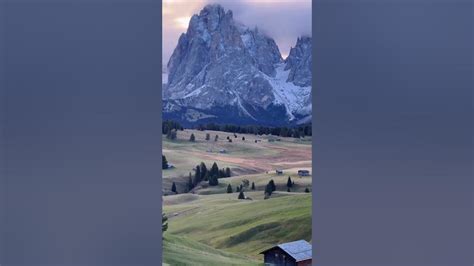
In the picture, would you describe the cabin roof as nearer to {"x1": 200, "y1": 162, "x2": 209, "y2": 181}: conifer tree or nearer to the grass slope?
the grass slope

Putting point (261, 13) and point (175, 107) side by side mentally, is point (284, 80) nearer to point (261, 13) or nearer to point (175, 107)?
point (261, 13)

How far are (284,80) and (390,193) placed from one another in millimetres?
1503

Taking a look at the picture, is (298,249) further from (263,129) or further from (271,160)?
(263,129)

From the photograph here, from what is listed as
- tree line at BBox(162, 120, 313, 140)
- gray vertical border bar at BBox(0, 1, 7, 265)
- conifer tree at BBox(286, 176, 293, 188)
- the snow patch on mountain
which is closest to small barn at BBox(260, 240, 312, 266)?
conifer tree at BBox(286, 176, 293, 188)

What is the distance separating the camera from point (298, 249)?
351 centimetres

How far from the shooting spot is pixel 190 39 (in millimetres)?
3533

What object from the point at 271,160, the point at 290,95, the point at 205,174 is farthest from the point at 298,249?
the point at 290,95

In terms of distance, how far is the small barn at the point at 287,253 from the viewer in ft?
11.4

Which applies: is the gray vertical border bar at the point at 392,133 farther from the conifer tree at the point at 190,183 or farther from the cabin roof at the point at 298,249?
the conifer tree at the point at 190,183

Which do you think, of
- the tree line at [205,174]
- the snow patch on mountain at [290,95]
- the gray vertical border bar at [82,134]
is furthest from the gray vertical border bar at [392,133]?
the tree line at [205,174]

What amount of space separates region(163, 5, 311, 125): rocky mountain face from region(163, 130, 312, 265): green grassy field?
0.54ft

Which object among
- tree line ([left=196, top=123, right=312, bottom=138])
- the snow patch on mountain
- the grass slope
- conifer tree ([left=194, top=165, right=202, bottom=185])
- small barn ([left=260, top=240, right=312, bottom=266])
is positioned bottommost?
small barn ([left=260, top=240, right=312, bottom=266])

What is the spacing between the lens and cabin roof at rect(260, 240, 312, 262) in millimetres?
3453

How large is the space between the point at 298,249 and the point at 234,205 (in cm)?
57
